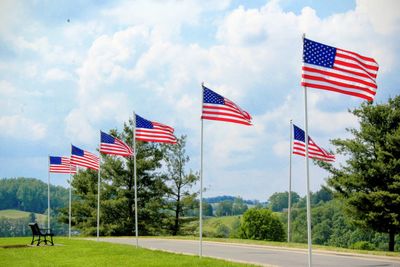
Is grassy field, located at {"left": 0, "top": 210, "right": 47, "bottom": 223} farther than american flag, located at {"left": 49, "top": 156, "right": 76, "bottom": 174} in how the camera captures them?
Yes

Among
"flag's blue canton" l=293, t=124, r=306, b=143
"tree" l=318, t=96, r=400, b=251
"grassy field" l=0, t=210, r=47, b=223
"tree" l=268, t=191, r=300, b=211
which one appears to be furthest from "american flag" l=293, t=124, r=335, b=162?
"tree" l=268, t=191, r=300, b=211

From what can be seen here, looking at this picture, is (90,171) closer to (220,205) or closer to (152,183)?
(152,183)

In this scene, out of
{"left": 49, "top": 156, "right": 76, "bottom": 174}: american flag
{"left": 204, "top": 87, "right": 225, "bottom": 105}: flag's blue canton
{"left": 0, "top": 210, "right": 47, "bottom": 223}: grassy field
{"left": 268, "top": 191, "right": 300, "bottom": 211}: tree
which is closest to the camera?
{"left": 204, "top": 87, "right": 225, "bottom": 105}: flag's blue canton

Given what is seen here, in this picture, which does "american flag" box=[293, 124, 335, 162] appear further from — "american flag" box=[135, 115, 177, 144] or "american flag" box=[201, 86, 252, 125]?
"american flag" box=[201, 86, 252, 125]

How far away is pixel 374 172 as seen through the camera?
34.2 metres

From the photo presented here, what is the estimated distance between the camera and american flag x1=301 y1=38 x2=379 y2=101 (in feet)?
44.5

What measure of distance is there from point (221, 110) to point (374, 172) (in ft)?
61.3

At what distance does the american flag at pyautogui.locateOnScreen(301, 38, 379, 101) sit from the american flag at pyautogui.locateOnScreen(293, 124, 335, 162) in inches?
544

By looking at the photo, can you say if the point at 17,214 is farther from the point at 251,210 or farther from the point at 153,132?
the point at 153,132

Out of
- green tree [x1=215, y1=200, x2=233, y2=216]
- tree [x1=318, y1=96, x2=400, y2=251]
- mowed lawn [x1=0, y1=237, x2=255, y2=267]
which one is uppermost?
tree [x1=318, y1=96, x2=400, y2=251]

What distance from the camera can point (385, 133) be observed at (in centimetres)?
3522

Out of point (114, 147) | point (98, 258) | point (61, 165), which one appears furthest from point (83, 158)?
point (98, 258)

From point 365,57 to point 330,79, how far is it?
1.38 meters

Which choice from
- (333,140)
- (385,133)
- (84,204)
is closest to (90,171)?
(84,204)
